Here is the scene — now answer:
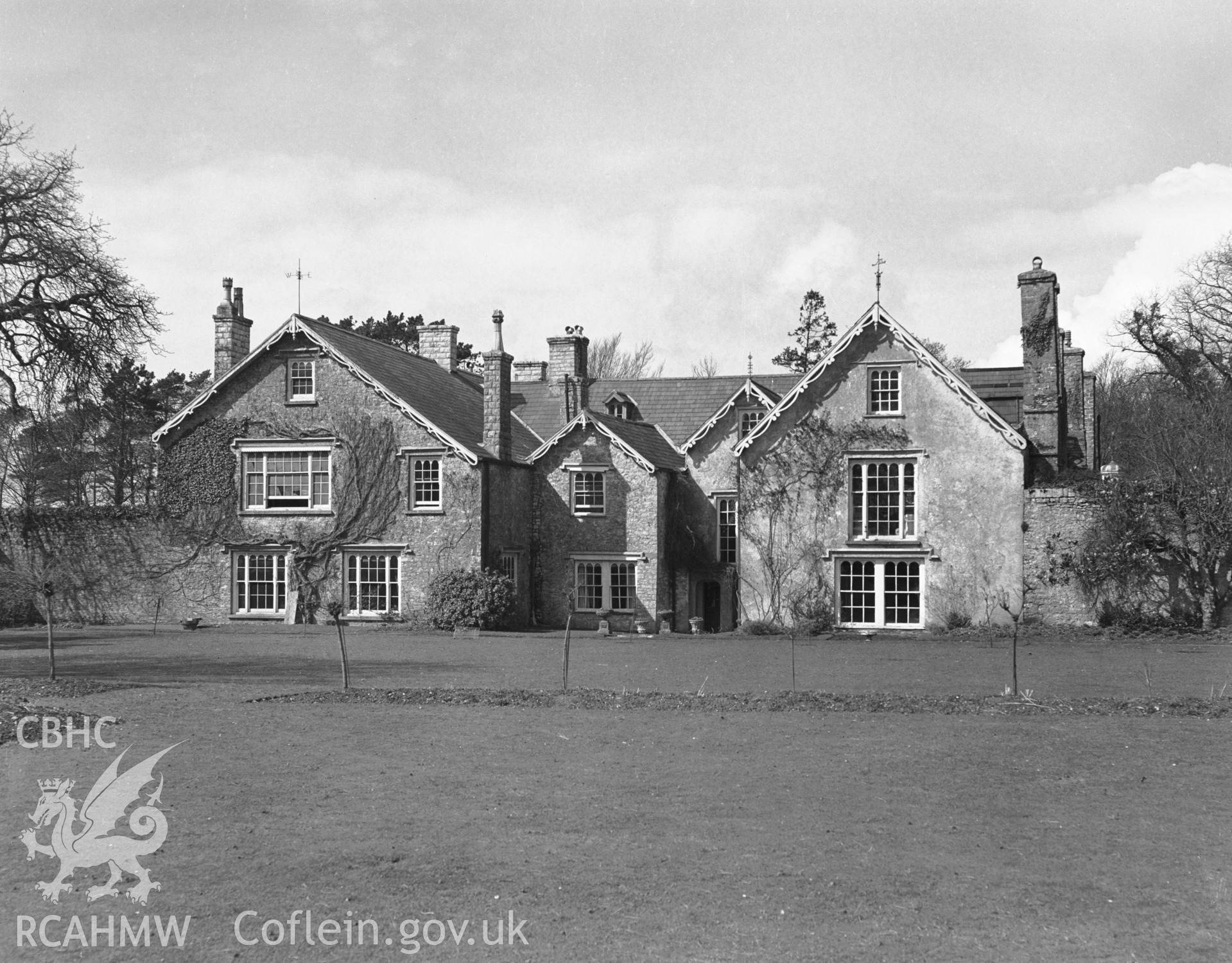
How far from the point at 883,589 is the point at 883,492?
2851 mm

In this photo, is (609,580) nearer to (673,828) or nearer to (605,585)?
(605,585)

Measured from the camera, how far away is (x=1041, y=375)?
36.5m

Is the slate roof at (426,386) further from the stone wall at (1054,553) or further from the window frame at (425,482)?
the stone wall at (1054,553)

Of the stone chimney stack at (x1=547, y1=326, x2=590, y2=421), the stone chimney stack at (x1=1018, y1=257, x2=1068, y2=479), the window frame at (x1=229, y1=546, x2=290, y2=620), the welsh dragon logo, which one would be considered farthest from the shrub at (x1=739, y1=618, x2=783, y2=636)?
the welsh dragon logo

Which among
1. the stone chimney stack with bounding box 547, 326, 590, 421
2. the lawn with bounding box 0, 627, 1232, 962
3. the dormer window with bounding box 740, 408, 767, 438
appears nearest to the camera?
the lawn with bounding box 0, 627, 1232, 962

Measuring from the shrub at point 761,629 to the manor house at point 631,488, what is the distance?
643 millimetres

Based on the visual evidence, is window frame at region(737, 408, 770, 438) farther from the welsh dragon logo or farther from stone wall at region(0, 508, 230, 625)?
the welsh dragon logo

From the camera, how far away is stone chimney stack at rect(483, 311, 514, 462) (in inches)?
1522

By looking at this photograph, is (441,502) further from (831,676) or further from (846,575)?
(831,676)

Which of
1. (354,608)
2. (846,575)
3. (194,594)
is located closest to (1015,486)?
(846,575)

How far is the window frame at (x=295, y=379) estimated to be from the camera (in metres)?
39.2

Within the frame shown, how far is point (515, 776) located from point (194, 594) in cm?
3021

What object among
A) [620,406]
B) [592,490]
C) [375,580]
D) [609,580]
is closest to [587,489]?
[592,490]

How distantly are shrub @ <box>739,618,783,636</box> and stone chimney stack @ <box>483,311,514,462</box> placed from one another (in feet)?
29.8
